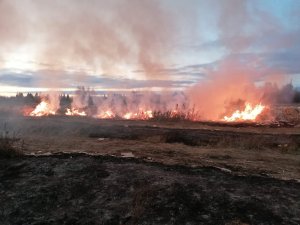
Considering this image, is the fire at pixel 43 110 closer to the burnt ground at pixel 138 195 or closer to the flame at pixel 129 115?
the flame at pixel 129 115

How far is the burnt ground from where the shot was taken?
27.3ft

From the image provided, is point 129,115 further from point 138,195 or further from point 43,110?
point 138,195

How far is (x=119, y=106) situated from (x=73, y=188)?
1287 inches

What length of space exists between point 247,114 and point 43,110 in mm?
19850

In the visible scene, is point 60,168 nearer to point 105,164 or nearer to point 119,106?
point 105,164

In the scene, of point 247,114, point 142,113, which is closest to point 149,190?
point 247,114

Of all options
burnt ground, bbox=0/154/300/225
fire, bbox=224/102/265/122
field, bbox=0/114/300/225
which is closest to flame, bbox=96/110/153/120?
fire, bbox=224/102/265/122

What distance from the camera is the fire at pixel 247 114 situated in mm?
33781

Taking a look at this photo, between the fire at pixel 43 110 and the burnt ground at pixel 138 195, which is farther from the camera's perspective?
the fire at pixel 43 110

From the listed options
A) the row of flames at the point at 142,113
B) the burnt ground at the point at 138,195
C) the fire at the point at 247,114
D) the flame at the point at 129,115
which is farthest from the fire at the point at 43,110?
the burnt ground at the point at 138,195

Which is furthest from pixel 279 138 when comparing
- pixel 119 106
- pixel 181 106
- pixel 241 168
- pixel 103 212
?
pixel 119 106

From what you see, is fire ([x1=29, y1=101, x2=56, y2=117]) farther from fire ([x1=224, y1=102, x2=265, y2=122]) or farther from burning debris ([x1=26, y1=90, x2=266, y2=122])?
fire ([x1=224, y1=102, x2=265, y2=122])

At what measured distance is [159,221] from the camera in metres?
8.09

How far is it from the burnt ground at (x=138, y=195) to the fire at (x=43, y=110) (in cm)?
2738
